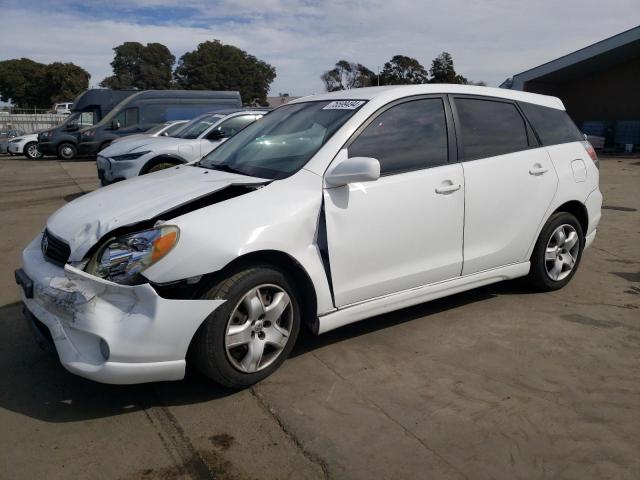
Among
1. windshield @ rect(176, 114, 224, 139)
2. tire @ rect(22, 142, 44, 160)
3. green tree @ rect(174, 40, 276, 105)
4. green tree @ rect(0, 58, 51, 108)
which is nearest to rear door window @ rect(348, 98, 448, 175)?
windshield @ rect(176, 114, 224, 139)

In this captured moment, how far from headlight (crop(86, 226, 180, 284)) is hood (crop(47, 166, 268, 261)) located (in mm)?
120

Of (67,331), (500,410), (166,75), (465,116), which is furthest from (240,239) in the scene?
(166,75)

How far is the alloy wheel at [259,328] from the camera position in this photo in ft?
10.2

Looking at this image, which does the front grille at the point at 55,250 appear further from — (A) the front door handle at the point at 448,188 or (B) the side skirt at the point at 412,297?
(A) the front door handle at the point at 448,188

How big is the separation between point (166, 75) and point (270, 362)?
9102cm

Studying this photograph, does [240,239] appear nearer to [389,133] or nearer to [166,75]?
[389,133]

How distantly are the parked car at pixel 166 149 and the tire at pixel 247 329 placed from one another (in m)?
5.83

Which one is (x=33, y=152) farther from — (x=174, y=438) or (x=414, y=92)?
(x=174, y=438)

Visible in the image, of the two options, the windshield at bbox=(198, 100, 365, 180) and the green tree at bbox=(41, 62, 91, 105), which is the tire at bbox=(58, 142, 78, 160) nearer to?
the windshield at bbox=(198, 100, 365, 180)

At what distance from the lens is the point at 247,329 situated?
3.14 meters

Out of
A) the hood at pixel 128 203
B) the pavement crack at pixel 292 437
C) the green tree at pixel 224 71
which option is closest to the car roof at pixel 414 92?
the hood at pixel 128 203

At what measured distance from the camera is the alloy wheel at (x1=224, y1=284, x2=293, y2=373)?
123 inches

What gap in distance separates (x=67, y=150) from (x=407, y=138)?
67.5 feet

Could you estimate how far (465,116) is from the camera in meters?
4.22
